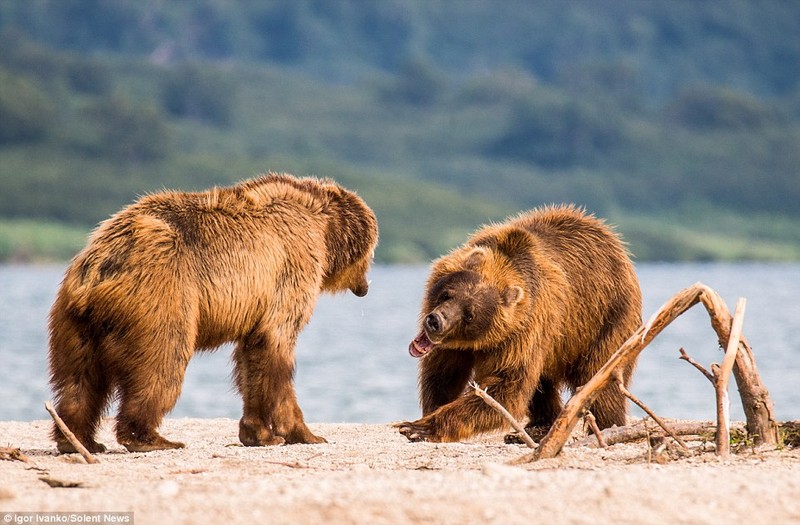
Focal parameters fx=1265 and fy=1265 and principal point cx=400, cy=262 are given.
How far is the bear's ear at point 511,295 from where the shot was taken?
29.9ft

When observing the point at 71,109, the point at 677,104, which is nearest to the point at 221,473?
the point at 71,109

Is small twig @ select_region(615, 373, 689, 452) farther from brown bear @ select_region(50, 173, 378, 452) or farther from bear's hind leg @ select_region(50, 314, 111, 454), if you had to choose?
bear's hind leg @ select_region(50, 314, 111, 454)

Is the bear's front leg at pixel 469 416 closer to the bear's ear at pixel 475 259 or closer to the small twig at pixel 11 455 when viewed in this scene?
the bear's ear at pixel 475 259

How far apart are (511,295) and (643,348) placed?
203 cm

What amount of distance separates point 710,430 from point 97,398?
3932mm

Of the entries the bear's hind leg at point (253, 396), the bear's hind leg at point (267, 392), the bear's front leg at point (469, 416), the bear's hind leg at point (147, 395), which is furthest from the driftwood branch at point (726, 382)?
the bear's hind leg at point (147, 395)

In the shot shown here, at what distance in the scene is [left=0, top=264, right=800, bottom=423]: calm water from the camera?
19.5 meters

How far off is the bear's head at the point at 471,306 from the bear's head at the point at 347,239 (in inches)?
34.7

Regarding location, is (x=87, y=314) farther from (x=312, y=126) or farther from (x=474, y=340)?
(x=312, y=126)

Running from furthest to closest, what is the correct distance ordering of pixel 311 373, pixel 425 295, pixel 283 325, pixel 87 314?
pixel 311 373, pixel 425 295, pixel 283 325, pixel 87 314

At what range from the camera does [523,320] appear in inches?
362

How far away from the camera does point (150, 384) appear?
8000 millimetres

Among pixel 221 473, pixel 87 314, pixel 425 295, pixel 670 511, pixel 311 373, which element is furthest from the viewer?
pixel 311 373

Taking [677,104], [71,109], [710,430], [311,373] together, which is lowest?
[710,430]
